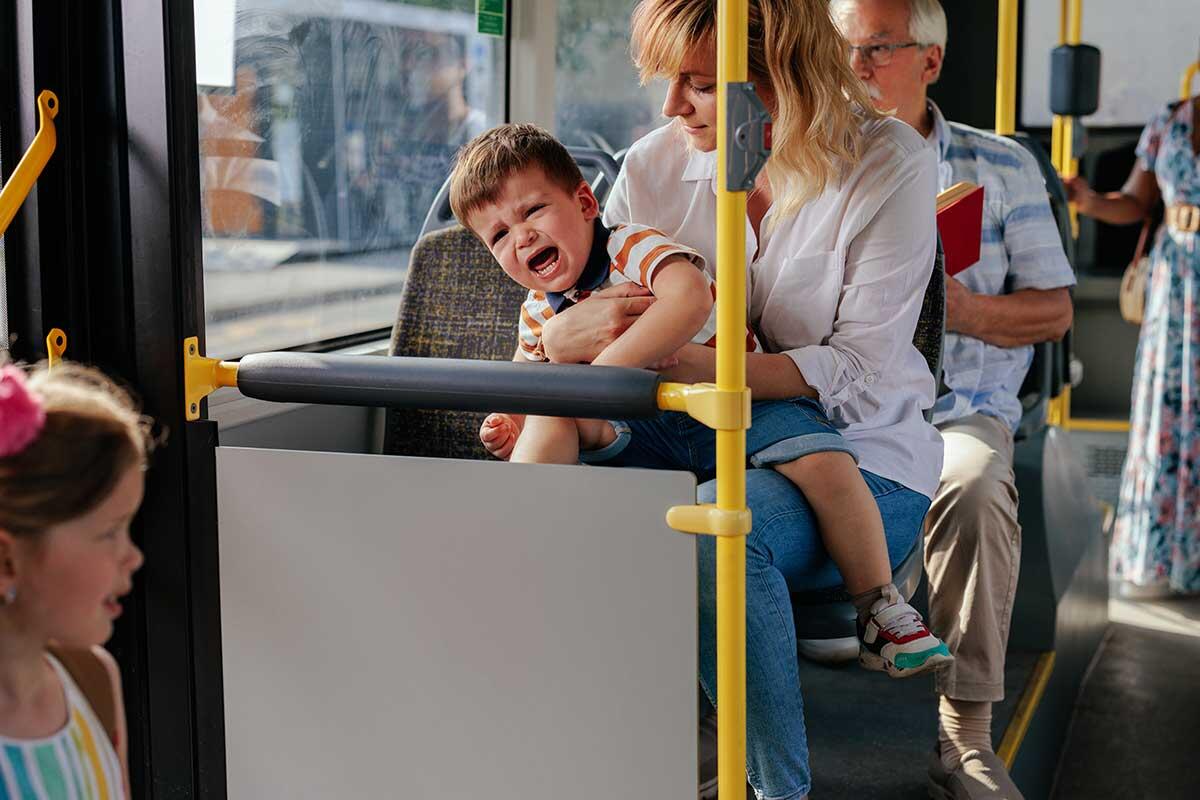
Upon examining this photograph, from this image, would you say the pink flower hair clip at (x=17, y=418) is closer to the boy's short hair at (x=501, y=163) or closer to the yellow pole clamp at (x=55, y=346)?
the yellow pole clamp at (x=55, y=346)

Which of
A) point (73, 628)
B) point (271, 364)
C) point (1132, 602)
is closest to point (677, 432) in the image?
point (271, 364)

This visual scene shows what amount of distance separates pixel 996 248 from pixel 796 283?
40.9 inches

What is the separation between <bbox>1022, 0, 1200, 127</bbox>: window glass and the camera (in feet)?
20.8

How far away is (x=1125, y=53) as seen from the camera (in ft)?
21.0

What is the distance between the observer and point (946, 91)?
6.14 m

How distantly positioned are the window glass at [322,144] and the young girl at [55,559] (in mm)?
1248

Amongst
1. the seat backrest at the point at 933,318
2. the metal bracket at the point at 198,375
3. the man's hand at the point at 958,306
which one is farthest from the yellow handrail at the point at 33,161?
the man's hand at the point at 958,306

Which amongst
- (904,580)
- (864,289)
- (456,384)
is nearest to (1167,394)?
(904,580)

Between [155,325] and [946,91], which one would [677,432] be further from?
[946,91]

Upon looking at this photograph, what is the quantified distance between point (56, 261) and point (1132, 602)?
3.40 meters

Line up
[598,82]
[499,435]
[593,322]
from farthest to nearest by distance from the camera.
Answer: [598,82] → [499,435] → [593,322]

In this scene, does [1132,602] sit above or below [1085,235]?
below

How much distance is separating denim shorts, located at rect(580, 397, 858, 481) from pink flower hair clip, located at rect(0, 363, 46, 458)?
44.2 inches

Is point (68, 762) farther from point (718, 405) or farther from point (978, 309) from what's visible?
point (978, 309)
